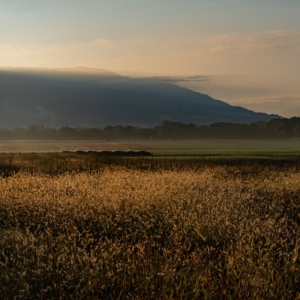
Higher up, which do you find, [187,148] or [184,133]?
[184,133]

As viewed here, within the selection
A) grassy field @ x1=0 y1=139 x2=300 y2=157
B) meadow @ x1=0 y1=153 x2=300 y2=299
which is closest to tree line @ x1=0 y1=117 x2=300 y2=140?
grassy field @ x1=0 y1=139 x2=300 y2=157

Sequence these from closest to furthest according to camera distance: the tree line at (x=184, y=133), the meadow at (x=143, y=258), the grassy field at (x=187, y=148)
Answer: the meadow at (x=143, y=258)
the grassy field at (x=187, y=148)
the tree line at (x=184, y=133)

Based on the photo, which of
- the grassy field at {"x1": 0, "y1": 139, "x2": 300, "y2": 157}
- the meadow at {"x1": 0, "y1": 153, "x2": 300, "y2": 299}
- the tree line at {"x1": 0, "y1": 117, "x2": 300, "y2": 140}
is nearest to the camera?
the meadow at {"x1": 0, "y1": 153, "x2": 300, "y2": 299}

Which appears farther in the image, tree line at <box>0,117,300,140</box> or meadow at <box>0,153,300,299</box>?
tree line at <box>0,117,300,140</box>

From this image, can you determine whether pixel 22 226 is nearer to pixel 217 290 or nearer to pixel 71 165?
pixel 217 290

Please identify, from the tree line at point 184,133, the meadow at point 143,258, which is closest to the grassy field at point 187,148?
the meadow at point 143,258

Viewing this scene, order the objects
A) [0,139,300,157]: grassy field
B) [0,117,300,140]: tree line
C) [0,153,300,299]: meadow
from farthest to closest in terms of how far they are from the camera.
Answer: [0,117,300,140]: tree line, [0,139,300,157]: grassy field, [0,153,300,299]: meadow

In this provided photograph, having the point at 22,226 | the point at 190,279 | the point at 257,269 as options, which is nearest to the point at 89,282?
the point at 190,279

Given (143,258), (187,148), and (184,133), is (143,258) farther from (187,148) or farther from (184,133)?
(184,133)

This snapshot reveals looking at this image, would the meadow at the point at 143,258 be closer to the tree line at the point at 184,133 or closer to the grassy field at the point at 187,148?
the grassy field at the point at 187,148

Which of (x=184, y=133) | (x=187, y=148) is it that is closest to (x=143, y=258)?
(x=187, y=148)

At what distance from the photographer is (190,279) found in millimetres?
6559

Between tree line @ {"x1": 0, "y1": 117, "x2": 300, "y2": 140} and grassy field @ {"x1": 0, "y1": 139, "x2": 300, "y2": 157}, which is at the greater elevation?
tree line @ {"x1": 0, "y1": 117, "x2": 300, "y2": 140}

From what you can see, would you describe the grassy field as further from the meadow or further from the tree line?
the tree line
